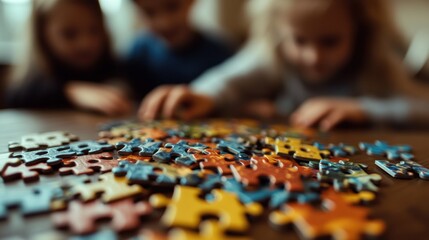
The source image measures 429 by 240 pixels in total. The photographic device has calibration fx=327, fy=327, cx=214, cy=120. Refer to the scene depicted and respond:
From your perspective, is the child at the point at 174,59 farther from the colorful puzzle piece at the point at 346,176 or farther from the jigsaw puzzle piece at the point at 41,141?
the colorful puzzle piece at the point at 346,176

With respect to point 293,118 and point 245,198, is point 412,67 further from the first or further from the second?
point 245,198

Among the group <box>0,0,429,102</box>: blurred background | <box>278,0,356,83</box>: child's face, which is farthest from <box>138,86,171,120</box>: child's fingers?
<box>0,0,429,102</box>: blurred background

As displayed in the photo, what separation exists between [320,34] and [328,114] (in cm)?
27

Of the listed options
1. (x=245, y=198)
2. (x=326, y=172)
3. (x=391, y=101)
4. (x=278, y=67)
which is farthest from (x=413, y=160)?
(x=278, y=67)

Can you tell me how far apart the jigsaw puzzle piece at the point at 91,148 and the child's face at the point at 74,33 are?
2.91 feet

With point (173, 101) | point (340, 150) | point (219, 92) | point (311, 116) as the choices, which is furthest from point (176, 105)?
point (340, 150)

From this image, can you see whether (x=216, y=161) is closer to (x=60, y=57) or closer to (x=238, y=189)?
(x=238, y=189)

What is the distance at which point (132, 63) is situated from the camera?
5.47ft

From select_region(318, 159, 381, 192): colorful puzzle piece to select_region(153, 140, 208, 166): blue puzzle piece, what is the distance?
19 centimetres

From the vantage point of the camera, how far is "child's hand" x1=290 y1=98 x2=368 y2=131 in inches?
36.1

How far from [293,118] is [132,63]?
98 centimetres

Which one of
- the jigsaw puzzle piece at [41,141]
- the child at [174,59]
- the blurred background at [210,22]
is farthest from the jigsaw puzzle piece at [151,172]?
the blurred background at [210,22]

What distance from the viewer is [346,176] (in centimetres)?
47

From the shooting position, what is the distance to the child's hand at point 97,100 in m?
1.01
